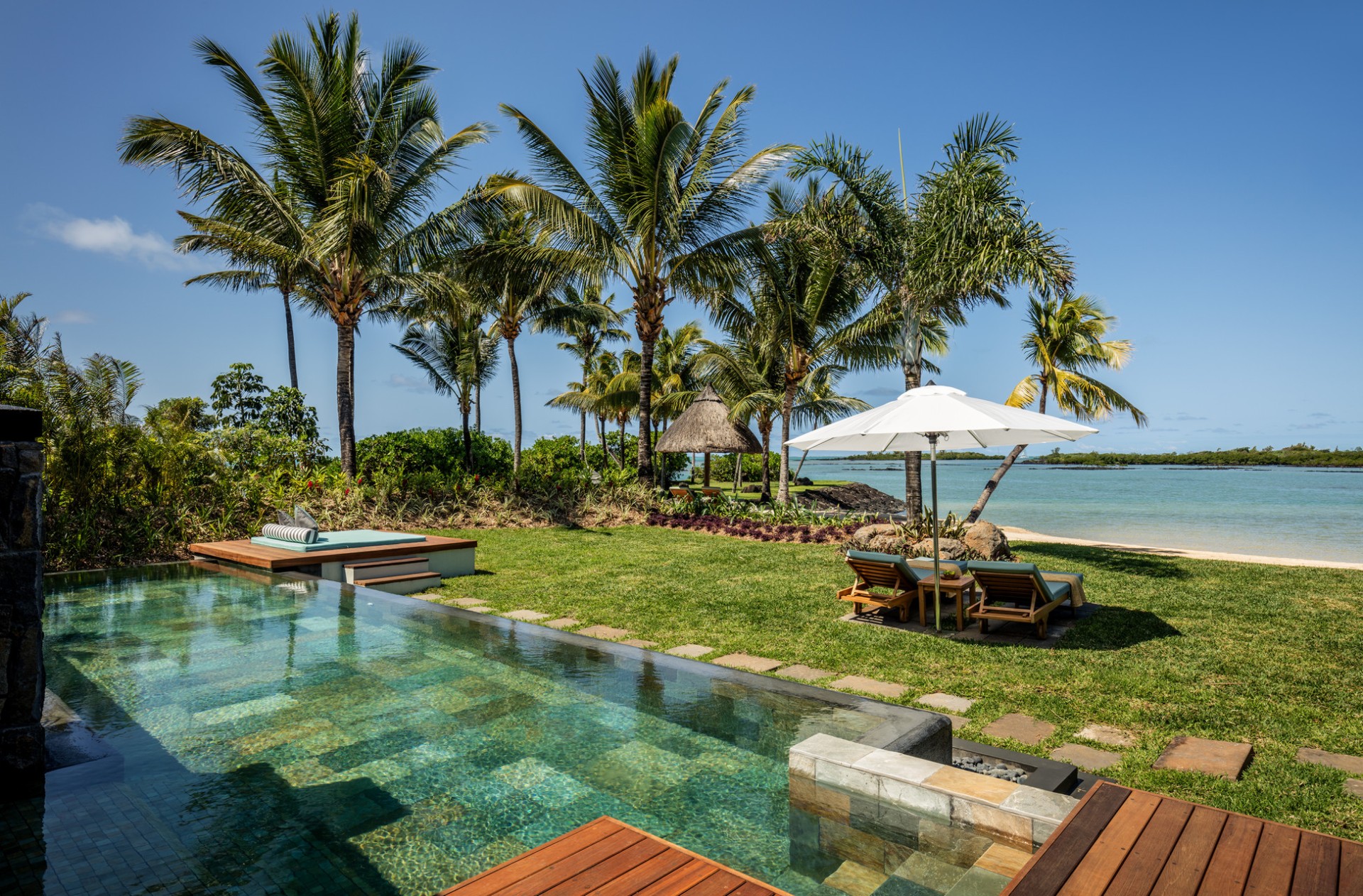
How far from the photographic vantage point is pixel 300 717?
3.40 m

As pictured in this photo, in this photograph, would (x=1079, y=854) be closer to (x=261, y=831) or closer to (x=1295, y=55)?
(x=261, y=831)

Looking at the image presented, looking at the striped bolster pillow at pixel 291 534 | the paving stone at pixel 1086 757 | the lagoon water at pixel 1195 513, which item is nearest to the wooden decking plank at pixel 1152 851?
the paving stone at pixel 1086 757

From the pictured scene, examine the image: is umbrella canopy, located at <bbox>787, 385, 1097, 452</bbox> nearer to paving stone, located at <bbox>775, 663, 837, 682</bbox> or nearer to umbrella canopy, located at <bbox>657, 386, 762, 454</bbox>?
paving stone, located at <bbox>775, 663, 837, 682</bbox>

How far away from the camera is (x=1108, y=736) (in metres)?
3.89

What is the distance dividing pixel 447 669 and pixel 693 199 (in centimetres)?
1183

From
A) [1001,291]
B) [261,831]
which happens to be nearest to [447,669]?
[261,831]

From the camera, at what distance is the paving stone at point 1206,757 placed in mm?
3412

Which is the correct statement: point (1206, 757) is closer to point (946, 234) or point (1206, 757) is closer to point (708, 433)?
point (946, 234)

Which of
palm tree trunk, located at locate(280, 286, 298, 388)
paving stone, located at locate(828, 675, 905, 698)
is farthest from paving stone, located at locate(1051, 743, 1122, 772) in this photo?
palm tree trunk, located at locate(280, 286, 298, 388)

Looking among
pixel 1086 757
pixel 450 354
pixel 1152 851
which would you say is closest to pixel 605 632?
pixel 1086 757

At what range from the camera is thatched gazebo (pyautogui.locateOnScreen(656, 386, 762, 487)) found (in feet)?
61.1

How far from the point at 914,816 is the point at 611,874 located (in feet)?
4.40

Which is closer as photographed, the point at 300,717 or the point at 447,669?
the point at 300,717

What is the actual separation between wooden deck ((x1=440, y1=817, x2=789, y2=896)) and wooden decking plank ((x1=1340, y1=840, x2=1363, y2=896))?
1.36 meters
